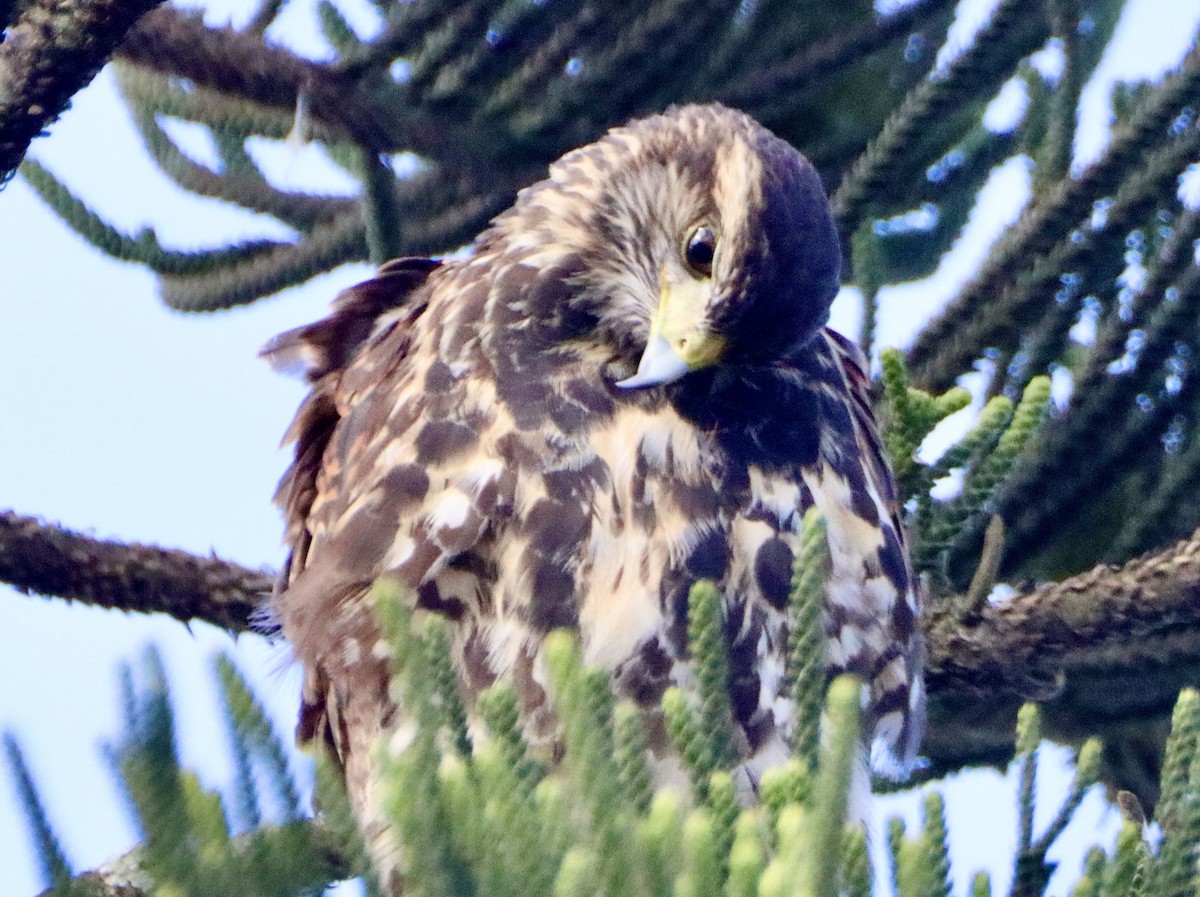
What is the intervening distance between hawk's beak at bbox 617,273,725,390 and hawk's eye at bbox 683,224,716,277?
0.08 metres

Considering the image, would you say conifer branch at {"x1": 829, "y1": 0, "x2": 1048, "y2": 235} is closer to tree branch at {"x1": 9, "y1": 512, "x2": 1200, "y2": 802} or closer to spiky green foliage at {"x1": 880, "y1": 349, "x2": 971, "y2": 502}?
spiky green foliage at {"x1": 880, "y1": 349, "x2": 971, "y2": 502}

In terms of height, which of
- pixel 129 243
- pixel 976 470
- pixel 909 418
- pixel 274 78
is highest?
pixel 274 78

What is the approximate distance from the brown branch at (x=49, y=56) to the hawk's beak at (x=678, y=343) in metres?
0.90

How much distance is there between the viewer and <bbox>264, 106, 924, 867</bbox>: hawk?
7.66ft

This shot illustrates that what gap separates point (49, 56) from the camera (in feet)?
6.50

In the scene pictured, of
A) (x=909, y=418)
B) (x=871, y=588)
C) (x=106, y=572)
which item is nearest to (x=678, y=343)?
(x=909, y=418)

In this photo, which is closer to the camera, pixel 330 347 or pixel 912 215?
pixel 330 347

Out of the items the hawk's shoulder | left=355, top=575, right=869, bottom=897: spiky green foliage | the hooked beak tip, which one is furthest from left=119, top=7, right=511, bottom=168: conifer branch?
left=355, top=575, right=869, bottom=897: spiky green foliage

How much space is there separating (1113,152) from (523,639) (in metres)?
1.44

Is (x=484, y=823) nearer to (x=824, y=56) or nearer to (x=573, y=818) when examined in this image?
(x=573, y=818)

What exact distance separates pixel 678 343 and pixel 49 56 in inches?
39.6

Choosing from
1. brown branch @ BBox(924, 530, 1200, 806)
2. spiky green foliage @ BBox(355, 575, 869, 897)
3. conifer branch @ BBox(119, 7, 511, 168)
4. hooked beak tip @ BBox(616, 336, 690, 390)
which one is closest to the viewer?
spiky green foliage @ BBox(355, 575, 869, 897)

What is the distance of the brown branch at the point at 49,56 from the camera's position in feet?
6.39

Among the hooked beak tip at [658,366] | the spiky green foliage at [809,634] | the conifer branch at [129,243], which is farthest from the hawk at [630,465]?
the spiky green foliage at [809,634]
